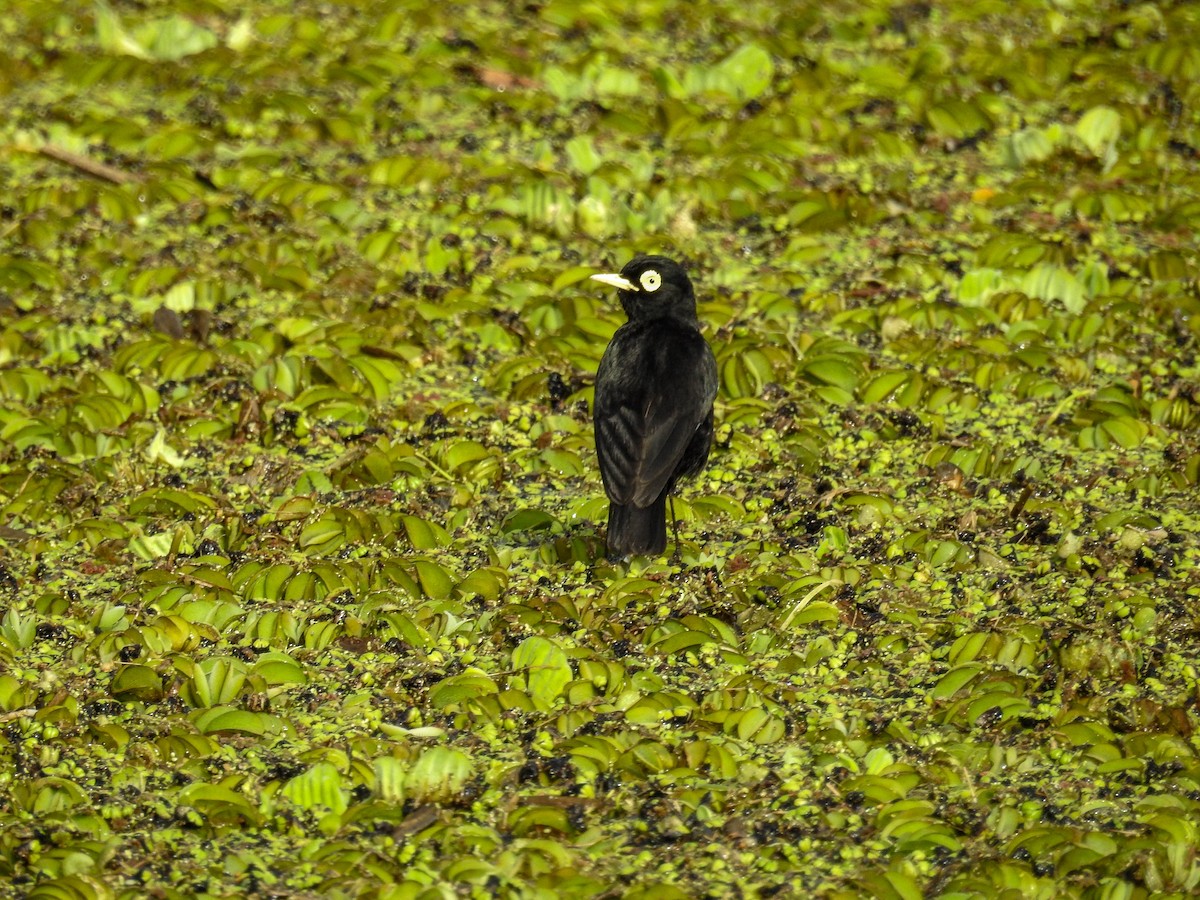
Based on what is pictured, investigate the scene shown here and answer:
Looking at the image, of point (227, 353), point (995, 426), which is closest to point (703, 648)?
point (995, 426)

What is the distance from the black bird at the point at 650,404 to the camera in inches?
283

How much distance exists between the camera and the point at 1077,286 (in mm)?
9742

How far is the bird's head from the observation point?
799 centimetres

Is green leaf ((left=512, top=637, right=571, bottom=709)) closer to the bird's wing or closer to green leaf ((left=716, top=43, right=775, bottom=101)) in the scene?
the bird's wing

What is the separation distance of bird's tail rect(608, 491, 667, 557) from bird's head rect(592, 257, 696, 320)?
114cm

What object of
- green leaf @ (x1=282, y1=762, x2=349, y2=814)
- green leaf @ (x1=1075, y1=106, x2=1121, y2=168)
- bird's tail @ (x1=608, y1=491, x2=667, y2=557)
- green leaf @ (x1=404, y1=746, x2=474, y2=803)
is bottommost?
green leaf @ (x1=282, y1=762, x2=349, y2=814)

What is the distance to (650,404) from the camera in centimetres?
738

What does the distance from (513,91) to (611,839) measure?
23.9 feet

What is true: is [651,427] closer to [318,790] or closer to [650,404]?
[650,404]

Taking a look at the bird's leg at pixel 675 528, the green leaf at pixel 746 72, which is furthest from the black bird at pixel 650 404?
the green leaf at pixel 746 72

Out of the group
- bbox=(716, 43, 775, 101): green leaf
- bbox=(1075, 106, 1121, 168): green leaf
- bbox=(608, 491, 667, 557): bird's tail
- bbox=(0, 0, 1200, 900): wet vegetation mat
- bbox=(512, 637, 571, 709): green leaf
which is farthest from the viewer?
bbox=(716, 43, 775, 101): green leaf

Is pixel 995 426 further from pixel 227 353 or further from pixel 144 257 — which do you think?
pixel 144 257

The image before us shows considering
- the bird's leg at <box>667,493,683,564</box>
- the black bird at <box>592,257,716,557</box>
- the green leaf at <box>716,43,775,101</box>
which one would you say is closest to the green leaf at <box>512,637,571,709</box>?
the black bird at <box>592,257,716,557</box>

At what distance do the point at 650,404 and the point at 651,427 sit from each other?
0.12 meters
